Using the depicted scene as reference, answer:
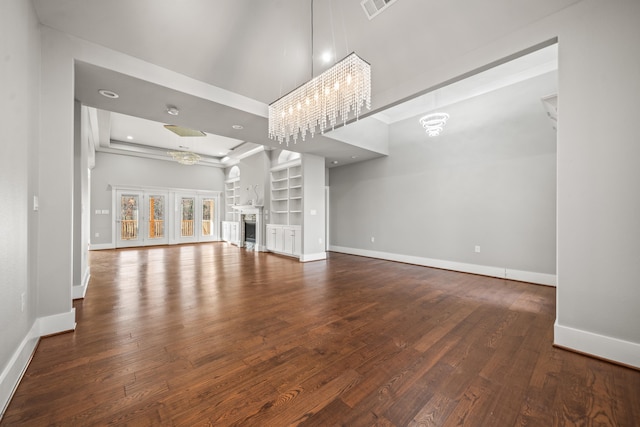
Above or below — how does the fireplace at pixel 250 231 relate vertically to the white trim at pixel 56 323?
above

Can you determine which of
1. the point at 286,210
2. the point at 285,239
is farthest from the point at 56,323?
the point at 286,210

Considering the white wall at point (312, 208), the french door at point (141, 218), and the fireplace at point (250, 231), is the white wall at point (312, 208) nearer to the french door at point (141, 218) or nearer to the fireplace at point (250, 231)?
the fireplace at point (250, 231)

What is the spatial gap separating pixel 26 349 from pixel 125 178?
8.41 m

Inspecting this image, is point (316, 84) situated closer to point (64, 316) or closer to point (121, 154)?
point (64, 316)

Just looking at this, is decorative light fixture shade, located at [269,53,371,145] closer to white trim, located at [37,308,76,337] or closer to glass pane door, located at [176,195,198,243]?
white trim, located at [37,308,76,337]

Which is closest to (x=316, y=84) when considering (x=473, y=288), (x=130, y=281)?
(x=473, y=288)

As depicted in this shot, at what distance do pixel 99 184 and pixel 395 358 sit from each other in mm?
10352

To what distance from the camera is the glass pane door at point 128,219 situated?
8391mm

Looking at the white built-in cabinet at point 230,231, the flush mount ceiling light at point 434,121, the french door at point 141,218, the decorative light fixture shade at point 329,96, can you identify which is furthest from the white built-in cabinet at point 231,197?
the flush mount ceiling light at point 434,121

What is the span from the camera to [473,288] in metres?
3.88

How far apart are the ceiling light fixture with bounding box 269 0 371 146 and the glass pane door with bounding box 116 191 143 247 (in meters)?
8.22

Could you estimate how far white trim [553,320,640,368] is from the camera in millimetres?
1860

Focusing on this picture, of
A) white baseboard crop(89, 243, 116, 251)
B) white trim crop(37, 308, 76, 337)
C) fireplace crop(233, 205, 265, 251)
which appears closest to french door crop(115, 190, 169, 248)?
white baseboard crop(89, 243, 116, 251)

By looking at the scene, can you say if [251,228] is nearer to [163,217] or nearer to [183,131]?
[183,131]
